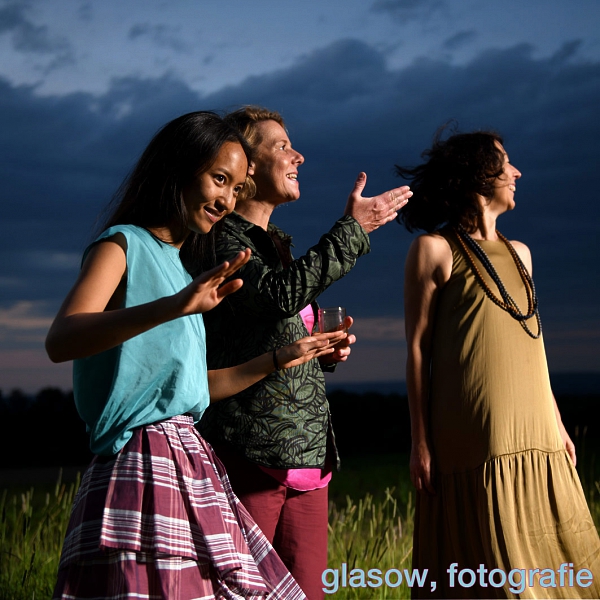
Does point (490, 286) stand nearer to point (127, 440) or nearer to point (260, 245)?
point (260, 245)

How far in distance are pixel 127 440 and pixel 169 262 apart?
0.46 meters

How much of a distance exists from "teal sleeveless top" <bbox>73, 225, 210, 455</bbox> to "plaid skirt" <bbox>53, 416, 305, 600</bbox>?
49 millimetres

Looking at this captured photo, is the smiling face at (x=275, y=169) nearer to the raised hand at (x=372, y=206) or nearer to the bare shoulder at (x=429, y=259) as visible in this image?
the raised hand at (x=372, y=206)

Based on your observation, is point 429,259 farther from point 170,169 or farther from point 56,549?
point 56,549

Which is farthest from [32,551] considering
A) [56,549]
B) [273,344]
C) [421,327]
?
[421,327]

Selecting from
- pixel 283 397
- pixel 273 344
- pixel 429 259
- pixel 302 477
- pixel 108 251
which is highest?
pixel 429 259

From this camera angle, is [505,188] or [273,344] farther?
[505,188]

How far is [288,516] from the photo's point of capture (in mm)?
2455

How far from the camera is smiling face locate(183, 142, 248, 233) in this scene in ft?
6.36

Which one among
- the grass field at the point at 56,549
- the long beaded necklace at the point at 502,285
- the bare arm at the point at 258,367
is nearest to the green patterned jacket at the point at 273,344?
the bare arm at the point at 258,367

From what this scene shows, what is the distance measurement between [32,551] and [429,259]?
2552 millimetres

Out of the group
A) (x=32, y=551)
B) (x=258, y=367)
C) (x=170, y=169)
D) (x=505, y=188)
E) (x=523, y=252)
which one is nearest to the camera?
(x=170, y=169)

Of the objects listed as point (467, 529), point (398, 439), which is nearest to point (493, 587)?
point (467, 529)

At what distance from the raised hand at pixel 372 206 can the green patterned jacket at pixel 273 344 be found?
3.0 inches
